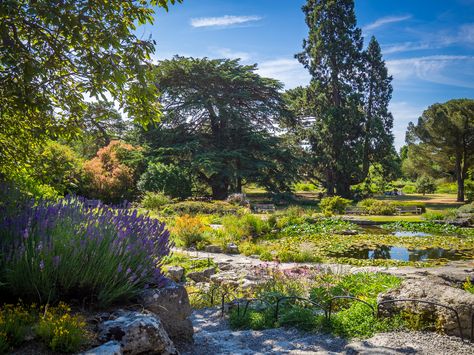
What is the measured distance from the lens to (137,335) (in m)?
2.72

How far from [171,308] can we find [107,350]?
1147 millimetres

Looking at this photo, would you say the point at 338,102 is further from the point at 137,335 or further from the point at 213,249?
the point at 137,335

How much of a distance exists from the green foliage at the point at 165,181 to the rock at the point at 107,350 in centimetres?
2154

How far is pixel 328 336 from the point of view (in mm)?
3971

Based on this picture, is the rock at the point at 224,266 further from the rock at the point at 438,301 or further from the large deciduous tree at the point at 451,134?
the large deciduous tree at the point at 451,134

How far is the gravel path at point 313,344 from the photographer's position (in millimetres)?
3393

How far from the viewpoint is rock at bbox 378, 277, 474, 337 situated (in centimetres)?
372

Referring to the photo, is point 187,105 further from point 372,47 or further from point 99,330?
point 99,330

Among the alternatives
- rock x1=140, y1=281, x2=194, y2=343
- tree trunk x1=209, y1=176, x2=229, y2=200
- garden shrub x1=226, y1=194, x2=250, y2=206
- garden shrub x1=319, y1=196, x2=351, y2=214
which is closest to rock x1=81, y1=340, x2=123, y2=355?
rock x1=140, y1=281, x2=194, y2=343

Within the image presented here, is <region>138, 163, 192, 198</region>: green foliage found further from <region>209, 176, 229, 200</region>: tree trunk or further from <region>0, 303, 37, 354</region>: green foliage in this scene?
<region>0, 303, 37, 354</region>: green foliage

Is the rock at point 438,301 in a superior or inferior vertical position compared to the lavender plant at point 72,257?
inferior

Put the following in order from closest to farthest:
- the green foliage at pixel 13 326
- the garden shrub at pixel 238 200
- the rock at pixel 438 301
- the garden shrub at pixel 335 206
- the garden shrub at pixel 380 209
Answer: the green foliage at pixel 13 326 → the rock at pixel 438 301 → the garden shrub at pixel 380 209 → the garden shrub at pixel 335 206 → the garden shrub at pixel 238 200

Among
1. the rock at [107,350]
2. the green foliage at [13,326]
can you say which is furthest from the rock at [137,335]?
the green foliage at [13,326]

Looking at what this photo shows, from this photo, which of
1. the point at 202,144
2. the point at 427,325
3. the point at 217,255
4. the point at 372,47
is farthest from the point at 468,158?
the point at 427,325
